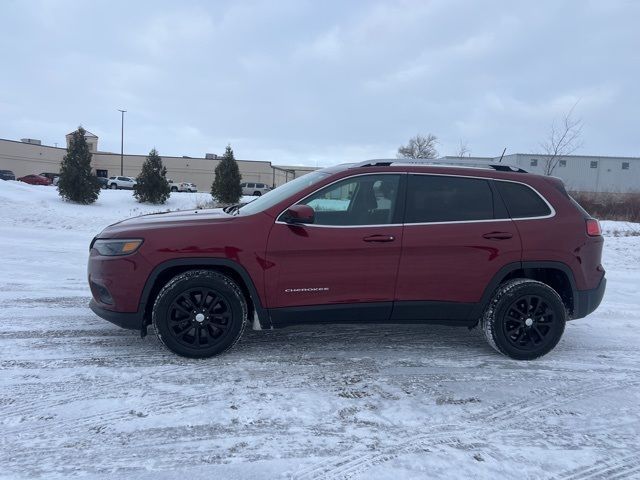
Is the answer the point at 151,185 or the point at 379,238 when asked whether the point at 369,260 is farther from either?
the point at 151,185

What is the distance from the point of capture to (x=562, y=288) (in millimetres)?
4469

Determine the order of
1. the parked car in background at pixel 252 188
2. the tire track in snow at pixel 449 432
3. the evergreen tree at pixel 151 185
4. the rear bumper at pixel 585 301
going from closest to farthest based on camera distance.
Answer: the tire track in snow at pixel 449 432 → the rear bumper at pixel 585 301 → the evergreen tree at pixel 151 185 → the parked car in background at pixel 252 188

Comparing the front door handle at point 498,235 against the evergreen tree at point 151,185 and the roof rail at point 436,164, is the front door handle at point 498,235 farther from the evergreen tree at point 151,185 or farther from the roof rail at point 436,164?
the evergreen tree at point 151,185

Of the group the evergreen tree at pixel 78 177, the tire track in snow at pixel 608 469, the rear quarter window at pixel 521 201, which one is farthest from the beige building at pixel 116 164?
the tire track in snow at pixel 608 469

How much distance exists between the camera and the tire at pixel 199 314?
3.93 metres

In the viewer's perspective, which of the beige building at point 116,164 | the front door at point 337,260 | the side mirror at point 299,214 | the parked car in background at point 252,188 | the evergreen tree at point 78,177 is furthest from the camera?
the beige building at point 116,164

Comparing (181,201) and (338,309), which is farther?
(181,201)

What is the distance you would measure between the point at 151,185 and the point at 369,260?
A: 23.2 meters

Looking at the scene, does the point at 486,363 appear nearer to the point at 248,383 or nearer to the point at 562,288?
the point at 562,288

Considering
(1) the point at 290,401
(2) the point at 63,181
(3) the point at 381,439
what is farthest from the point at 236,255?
(2) the point at 63,181

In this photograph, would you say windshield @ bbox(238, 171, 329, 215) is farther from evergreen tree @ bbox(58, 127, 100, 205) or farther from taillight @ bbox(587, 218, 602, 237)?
evergreen tree @ bbox(58, 127, 100, 205)

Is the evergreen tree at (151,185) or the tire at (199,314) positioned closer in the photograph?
the tire at (199,314)

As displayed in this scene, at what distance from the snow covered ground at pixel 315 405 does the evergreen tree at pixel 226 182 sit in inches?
832

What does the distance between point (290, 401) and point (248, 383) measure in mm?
425
